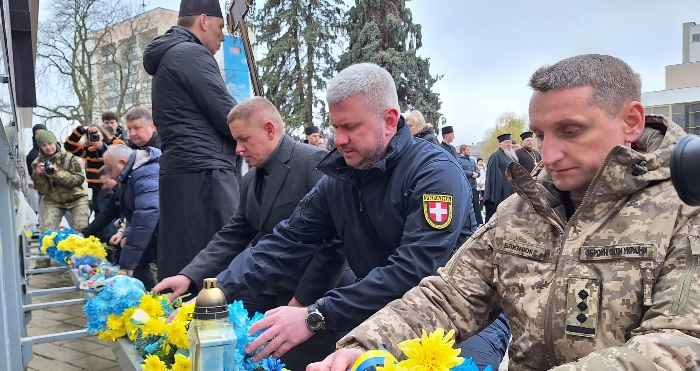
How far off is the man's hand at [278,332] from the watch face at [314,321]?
2 cm

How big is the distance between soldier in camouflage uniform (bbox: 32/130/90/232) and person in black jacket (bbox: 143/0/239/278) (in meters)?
4.96

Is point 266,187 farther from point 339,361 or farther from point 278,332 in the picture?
point 339,361

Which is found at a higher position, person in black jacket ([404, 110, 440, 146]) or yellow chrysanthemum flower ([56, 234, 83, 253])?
person in black jacket ([404, 110, 440, 146])

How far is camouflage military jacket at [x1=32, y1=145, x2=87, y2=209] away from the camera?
801cm

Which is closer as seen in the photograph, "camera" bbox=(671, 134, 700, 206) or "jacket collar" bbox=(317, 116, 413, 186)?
"camera" bbox=(671, 134, 700, 206)

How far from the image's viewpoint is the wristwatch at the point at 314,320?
198cm

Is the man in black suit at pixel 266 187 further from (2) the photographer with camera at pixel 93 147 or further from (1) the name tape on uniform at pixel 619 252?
(2) the photographer with camera at pixel 93 147

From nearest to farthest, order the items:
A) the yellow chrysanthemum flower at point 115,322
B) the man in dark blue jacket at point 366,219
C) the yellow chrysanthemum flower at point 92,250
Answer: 1. the man in dark blue jacket at point 366,219
2. the yellow chrysanthemum flower at point 115,322
3. the yellow chrysanthemum flower at point 92,250

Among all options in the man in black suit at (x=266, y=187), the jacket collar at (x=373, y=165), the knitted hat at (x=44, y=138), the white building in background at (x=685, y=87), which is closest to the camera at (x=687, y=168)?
the jacket collar at (x=373, y=165)

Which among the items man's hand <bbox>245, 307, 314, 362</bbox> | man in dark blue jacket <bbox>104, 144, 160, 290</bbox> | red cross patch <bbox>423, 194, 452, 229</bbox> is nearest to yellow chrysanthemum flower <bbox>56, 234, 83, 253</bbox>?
man in dark blue jacket <bbox>104, 144, 160, 290</bbox>

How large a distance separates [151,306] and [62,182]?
5.87m

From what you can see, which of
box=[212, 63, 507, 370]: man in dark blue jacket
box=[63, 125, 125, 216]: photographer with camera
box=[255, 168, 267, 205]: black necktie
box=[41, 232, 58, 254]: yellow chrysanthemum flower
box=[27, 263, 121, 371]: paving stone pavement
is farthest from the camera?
box=[63, 125, 125, 216]: photographer with camera

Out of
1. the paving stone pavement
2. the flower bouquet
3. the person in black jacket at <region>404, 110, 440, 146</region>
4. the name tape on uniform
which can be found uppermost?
the person in black jacket at <region>404, 110, 440, 146</region>

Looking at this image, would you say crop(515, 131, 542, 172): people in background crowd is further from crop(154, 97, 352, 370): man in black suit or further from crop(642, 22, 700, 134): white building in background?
crop(642, 22, 700, 134): white building in background
